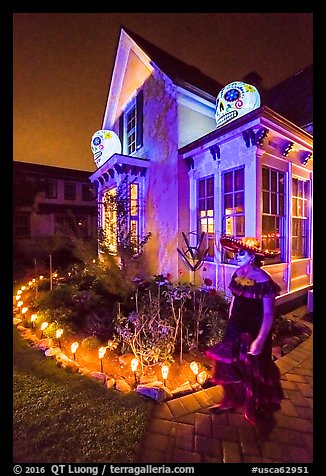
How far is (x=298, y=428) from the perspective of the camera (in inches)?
103

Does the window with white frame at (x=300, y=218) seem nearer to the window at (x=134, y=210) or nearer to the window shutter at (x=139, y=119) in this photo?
the window at (x=134, y=210)

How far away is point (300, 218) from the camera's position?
22.2ft

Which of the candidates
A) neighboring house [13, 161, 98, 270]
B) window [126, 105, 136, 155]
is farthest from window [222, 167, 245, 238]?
neighboring house [13, 161, 98, 270]

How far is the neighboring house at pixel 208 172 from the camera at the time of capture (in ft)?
18.0

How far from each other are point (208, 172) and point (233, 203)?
4.10ft

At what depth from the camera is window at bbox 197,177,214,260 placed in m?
6.66

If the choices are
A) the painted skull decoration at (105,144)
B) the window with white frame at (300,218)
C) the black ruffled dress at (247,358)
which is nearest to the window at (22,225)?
the painted skull decoration at (105,144)

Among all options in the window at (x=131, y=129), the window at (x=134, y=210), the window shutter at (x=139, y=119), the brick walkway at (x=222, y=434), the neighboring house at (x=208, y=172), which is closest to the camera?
the brick walkway at (x=222, y=434)

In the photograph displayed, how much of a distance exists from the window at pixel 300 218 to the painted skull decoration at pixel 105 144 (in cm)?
622

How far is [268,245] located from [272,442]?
418cm

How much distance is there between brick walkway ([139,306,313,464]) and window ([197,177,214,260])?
400 centimetres

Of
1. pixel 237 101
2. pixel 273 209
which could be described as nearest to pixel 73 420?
pixel 273 209

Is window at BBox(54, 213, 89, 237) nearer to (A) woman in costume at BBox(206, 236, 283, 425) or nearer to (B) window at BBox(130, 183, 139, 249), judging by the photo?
(B) window at BBox(130, 183, 139, 249)
